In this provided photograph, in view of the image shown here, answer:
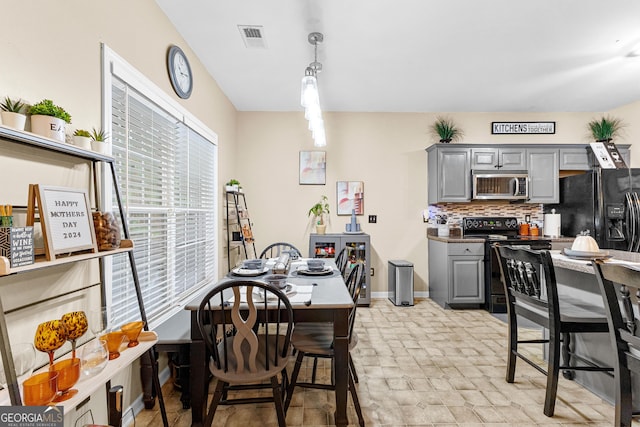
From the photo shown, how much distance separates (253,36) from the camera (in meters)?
2.71

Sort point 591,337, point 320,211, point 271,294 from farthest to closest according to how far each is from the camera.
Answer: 1. point 320,211
2. point 591,337
3. point 271,294

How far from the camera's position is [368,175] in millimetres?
4676

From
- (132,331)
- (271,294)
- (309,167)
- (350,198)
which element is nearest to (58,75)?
(132,331)

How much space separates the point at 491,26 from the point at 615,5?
82 cm

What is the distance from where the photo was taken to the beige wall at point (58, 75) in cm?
119

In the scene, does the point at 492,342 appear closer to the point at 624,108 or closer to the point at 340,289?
the point at 340,289

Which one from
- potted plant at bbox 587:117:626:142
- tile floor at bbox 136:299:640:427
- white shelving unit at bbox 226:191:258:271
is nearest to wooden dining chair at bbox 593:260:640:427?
tile floor at bbox 136:299:640:427

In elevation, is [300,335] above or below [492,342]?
above

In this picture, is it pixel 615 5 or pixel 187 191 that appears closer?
pixel 615 5

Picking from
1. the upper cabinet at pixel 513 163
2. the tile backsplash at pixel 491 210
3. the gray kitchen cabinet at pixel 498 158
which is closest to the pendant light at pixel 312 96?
the upper cabinet at pixel 513 163

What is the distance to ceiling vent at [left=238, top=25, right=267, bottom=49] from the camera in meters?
2.60

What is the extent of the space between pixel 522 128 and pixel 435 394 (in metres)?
4.16

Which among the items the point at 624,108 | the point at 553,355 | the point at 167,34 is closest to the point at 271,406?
the point at 553,355

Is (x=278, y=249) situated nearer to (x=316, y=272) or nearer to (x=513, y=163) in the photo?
(x=316, y=272)
